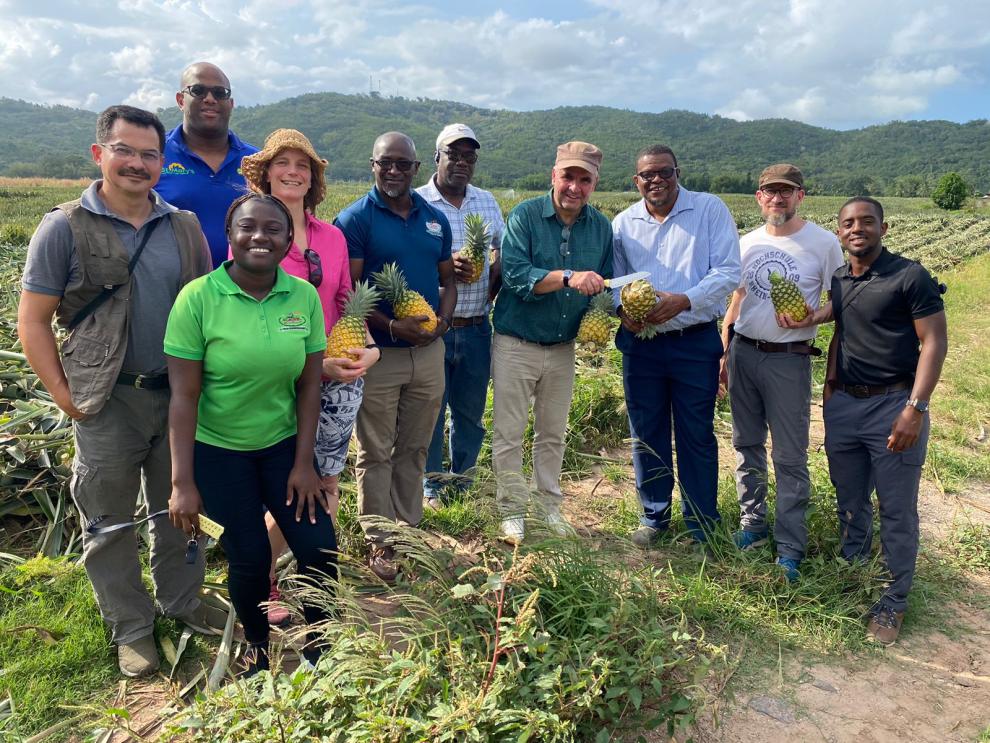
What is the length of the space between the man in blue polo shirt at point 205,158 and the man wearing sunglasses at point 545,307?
5.68ft

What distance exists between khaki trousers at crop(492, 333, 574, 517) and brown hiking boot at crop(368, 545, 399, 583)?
0.87 metres

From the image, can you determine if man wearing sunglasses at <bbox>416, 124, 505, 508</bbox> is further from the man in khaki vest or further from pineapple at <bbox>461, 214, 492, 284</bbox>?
the man in khaki vest

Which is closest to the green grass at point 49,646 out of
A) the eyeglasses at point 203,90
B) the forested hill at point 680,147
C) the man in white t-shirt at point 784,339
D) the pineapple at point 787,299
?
the eyeglasses at point 203,90

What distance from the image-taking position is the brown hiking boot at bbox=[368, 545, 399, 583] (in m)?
3.96

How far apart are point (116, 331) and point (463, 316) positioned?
2328 millimetres

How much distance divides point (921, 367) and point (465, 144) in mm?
3214

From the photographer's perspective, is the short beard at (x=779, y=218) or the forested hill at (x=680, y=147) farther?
the forested hill at (x=680, y=147)

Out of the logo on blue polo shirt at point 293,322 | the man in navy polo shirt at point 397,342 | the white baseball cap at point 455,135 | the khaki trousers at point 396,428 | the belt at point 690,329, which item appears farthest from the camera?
the white baseball cap at point 455,135

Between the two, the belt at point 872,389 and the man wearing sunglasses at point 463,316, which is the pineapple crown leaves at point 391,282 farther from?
the belt at point 872,389

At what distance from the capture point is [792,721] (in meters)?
2.99

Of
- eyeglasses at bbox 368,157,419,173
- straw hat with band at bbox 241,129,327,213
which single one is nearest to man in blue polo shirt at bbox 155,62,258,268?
straw hat with band at bbox 241,129,327,213

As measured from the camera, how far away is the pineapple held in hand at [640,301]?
12.9 ft

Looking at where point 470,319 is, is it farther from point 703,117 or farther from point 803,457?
point 703,117

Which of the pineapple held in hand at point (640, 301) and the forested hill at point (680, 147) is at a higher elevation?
the forested hill at point (680, 147)
